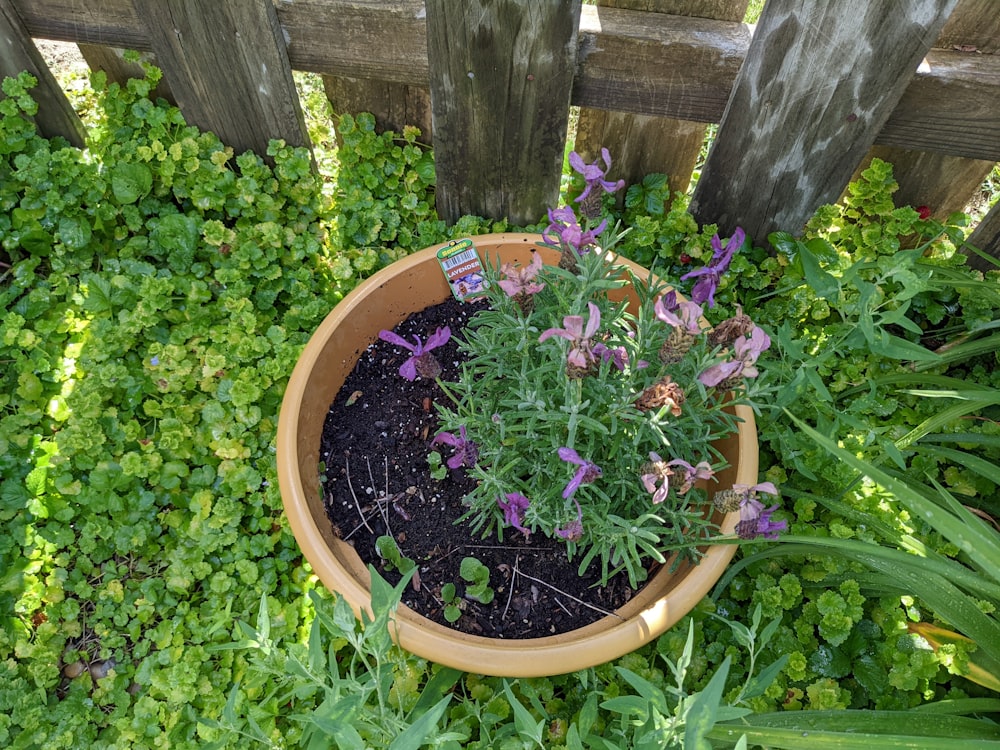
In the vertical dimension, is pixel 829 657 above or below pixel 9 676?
above

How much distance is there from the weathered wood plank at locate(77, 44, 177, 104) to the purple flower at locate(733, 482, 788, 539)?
2078 millimetres

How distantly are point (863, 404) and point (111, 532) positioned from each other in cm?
203

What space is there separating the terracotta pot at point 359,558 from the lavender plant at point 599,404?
0.32 ft

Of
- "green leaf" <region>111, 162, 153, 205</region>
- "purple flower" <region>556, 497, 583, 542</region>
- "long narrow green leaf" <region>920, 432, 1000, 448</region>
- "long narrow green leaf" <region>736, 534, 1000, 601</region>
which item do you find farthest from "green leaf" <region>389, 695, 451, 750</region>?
"green leaf" <region>111, 162, 153, 205</region>

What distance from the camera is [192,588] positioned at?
1885 mm

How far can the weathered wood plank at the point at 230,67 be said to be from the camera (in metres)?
1.81

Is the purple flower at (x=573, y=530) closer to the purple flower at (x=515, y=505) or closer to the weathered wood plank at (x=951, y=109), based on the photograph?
the purple flower at (x=515, y=505)

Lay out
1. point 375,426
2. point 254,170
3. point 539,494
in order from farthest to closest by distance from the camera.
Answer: point 254,170 < point 375,426 < point 539,494

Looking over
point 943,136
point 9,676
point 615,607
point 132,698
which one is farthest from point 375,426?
point 943,136

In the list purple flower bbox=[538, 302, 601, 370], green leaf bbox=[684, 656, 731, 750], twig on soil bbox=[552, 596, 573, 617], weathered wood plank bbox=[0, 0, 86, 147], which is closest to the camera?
green leaf bbox=[684, 656, 731, 750]

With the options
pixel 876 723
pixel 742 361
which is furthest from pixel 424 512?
pixel 876 723

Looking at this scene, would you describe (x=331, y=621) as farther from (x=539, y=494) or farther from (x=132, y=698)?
(x=132, y=698)

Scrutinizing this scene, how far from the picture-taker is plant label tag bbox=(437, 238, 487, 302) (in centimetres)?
187

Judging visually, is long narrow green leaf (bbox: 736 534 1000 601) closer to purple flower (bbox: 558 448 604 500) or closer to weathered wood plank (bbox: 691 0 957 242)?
purple flower (bbox: 558 448 604 500)
